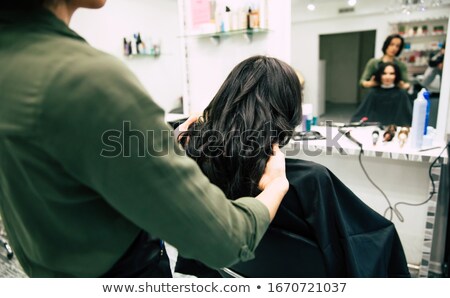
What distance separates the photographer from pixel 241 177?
3.30 feet

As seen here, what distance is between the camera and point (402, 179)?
186 centimetres

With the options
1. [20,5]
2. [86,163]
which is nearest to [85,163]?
[86,163]

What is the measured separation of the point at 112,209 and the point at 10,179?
0.15m

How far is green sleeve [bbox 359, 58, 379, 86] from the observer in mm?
1856

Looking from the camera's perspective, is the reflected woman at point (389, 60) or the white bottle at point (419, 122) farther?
the reflected woman at point (389, 60)

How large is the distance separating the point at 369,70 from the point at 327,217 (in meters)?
1.30

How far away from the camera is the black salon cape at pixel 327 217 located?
0.92 metres

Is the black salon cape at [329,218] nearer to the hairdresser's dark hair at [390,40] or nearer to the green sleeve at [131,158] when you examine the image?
the green sleeve at [131,158]

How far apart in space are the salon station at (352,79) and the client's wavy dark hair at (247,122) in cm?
76

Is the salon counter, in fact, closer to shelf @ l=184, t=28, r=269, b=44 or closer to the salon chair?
shelf @ l=184, t=28, r=269, b=44

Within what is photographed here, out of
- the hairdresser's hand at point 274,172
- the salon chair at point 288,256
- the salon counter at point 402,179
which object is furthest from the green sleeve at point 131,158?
the salon counter at point 402,179

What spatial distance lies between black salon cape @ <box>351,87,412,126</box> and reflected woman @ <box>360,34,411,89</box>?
47 millimetres
